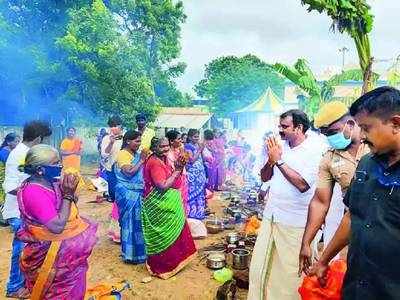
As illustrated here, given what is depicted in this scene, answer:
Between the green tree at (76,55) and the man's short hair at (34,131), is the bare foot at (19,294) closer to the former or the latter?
the man's short hair at (34,131)

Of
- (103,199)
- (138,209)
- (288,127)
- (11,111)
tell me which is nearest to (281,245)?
(288,127)

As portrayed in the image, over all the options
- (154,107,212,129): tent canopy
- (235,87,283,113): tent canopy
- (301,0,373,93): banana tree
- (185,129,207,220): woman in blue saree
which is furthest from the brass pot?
(154,107,212,129): tent canopy

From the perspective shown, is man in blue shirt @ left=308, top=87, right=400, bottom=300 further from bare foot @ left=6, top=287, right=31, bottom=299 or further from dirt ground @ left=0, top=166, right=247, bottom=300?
bare foot @ left=6, top=287, right=31, bottom=299

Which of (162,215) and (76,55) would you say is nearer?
(162,215)

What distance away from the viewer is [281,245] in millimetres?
3994

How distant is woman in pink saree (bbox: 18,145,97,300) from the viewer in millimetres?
3021

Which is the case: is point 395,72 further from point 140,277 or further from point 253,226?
point 140,277

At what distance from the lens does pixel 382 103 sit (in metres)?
2.13

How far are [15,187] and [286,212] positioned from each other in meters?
3.42

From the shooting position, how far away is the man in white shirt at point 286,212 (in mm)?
3904

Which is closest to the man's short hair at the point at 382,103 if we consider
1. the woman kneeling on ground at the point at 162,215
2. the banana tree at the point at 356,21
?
the woman kneeling on ground at the point at 162,215

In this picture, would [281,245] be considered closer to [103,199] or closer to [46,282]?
[46,282]

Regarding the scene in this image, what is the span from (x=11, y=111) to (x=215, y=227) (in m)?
13.2

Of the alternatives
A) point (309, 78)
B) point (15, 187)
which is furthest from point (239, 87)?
point (15, 187)
